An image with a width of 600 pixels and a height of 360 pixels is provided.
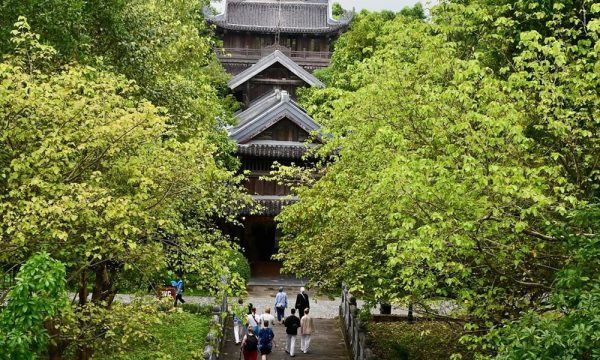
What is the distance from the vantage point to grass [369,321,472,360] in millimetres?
17469

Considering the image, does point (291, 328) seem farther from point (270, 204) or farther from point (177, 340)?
point (270, 204)

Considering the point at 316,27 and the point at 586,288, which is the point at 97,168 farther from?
the point at 316,27

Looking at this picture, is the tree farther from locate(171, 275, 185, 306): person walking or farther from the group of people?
locate(171, 275, 185, 306): person walking

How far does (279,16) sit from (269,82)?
10.7 metres

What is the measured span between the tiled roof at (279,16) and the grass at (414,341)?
1362 inches

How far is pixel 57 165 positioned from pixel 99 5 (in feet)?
20.5

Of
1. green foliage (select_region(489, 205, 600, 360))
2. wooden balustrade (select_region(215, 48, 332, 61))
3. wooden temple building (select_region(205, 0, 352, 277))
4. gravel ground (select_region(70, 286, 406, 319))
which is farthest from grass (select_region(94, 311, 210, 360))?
wooden balustrade (select_region(215, 48, 332, 61))

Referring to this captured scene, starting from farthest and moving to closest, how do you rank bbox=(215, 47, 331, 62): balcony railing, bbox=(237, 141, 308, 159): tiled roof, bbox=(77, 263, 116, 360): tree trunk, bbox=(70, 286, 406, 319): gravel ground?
bbox=(215, 47, 331, 62): balcony railing, bbox=(237, 141, 308, 159): tiled roof, bbox=(70, 286, 406, 319): gravel ground, bbox=(77, 263, 116, 360): tree trunk

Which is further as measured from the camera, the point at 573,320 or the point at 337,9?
the point at 337,9

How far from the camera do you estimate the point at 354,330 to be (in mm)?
20281

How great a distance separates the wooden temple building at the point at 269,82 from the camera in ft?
115

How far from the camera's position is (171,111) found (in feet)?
62.6

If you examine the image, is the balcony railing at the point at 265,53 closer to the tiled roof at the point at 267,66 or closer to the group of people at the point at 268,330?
the tiled roof at the point at 267,66

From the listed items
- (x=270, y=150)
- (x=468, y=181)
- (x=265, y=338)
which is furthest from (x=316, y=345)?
(x=270, y=150)
